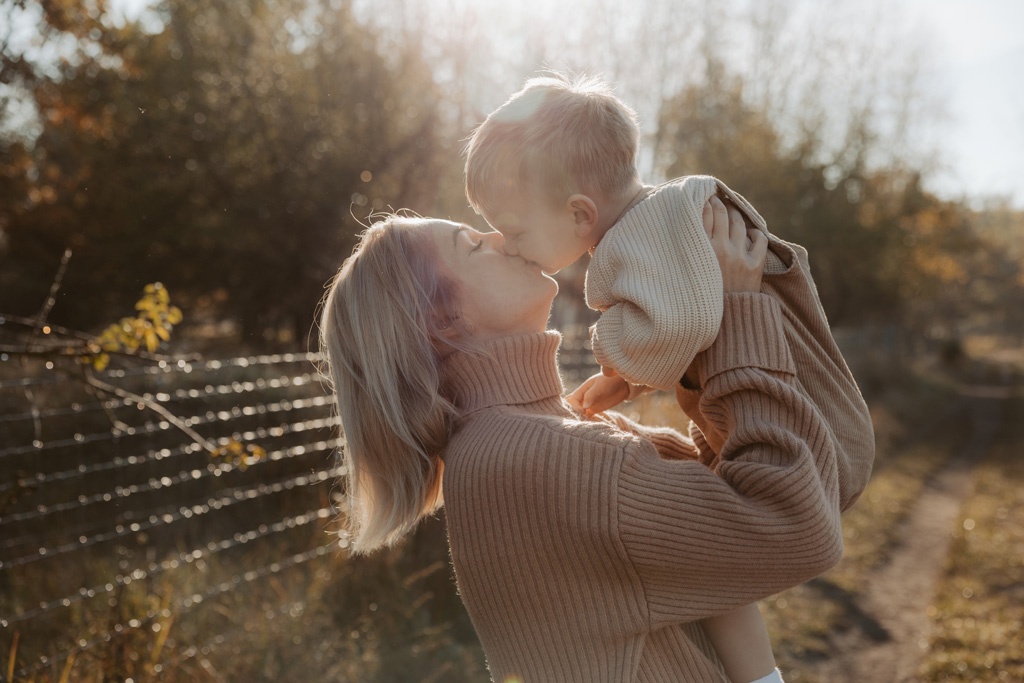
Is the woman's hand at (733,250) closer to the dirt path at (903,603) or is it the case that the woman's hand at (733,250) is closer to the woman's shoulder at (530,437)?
the woman's shoulder at (530,437)

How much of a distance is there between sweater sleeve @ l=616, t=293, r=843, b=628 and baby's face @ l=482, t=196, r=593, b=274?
1.09 feet

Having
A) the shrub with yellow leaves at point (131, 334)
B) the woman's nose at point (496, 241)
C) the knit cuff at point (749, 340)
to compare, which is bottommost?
the shrub with yellow leaves at point (131, 334)

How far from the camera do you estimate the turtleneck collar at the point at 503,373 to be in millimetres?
1724

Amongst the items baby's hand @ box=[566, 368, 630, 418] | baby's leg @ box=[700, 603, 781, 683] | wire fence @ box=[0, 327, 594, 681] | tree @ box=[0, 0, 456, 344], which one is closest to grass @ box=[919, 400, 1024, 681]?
wire fence @ box=[0, 327, 594, 681]

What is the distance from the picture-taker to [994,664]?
15.8 feet

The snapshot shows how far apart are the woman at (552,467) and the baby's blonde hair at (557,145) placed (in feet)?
0.53

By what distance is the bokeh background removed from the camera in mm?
3998

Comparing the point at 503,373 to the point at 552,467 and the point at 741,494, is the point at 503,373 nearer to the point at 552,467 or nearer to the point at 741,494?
the point at 552,467

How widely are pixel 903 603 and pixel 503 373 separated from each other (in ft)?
18.0

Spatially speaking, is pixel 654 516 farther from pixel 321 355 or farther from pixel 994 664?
pixel 994 664

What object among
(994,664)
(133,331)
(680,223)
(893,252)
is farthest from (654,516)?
(893,252)

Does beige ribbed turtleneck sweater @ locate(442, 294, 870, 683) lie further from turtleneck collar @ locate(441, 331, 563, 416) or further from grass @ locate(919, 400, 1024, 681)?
grass @ locate(919, 400, 1024, 681)

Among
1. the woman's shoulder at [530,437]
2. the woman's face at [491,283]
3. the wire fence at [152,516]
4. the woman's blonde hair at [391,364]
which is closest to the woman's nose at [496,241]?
the woman's face at [491,283]

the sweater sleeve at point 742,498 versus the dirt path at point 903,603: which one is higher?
the sweater sleeve at point 742,498
